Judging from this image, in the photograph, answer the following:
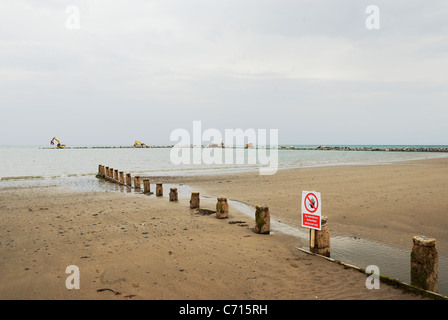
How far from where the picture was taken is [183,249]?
6.84m

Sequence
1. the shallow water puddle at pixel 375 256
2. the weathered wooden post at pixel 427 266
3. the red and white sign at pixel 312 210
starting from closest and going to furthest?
1. the weathered wooden post at pixel 427 266
2. the shallow water puddle at pixel 375 256
3. the red and white sign at pixel 312 210

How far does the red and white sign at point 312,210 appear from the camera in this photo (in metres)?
6.41

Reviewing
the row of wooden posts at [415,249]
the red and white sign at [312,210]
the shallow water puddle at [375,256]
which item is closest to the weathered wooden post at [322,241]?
the row of wooden posts at [415,249]

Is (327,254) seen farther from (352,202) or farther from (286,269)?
(352,202)

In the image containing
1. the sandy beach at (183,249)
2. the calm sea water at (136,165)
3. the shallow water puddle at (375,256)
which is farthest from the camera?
the calm sea water at (136,165)

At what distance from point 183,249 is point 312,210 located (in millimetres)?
3259

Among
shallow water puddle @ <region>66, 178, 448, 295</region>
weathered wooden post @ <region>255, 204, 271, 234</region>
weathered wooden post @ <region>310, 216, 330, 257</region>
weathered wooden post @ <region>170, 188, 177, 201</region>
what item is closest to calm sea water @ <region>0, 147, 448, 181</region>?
weathered wooden post @ <region>170, 188, 177, 201</region>

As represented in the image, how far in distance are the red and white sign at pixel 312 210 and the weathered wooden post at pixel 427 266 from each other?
2.00 metres

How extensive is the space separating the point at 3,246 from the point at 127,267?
3.93m

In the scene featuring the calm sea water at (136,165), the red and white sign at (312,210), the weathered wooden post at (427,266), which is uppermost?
the red and white sign at (312,210)

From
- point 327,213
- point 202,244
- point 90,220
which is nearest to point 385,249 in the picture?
point 327,213

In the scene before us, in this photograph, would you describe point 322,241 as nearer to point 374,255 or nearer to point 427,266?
point 374,255

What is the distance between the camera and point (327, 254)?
6.41 metres

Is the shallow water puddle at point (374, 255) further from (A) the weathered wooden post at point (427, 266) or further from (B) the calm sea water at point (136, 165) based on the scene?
(B) the calm sea water at point (136, 165)
